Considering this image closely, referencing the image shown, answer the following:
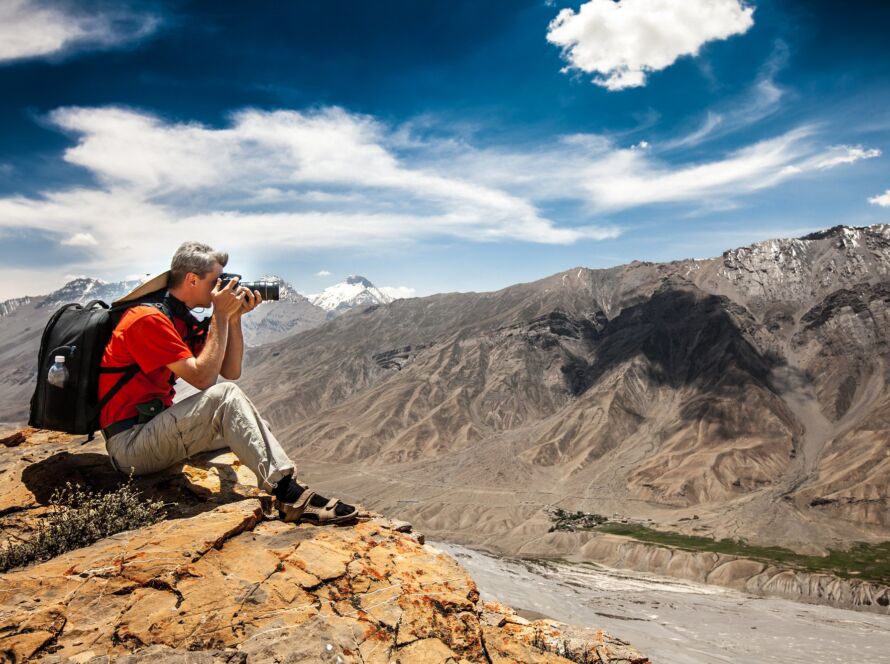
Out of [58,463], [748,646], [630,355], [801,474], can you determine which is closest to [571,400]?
[630,355]

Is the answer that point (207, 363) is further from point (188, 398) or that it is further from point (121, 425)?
point (121, 425)

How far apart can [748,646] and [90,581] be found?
6229 cm

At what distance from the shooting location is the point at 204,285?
598 cm

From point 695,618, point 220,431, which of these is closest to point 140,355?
point 220,431

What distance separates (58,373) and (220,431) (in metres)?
1.64

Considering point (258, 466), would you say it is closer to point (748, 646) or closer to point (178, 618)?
point (178, 618)

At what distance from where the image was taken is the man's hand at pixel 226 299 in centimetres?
592

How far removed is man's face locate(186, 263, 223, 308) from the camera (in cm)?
593

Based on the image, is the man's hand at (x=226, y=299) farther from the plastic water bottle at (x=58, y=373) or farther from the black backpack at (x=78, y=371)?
the plastic water bottle at (x=58, y=373)

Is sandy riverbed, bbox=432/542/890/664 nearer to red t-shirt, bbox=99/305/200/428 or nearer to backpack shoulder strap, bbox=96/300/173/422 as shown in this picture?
red t-shirt, bbox=99/305/200/428

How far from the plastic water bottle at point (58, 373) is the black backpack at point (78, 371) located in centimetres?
4

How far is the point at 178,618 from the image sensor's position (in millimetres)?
4172

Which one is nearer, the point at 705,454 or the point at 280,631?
the point at 280,631

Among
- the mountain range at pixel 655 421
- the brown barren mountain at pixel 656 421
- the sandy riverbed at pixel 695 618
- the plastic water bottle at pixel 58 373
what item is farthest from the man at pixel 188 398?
the brown barren mountain at pixel 656 421
